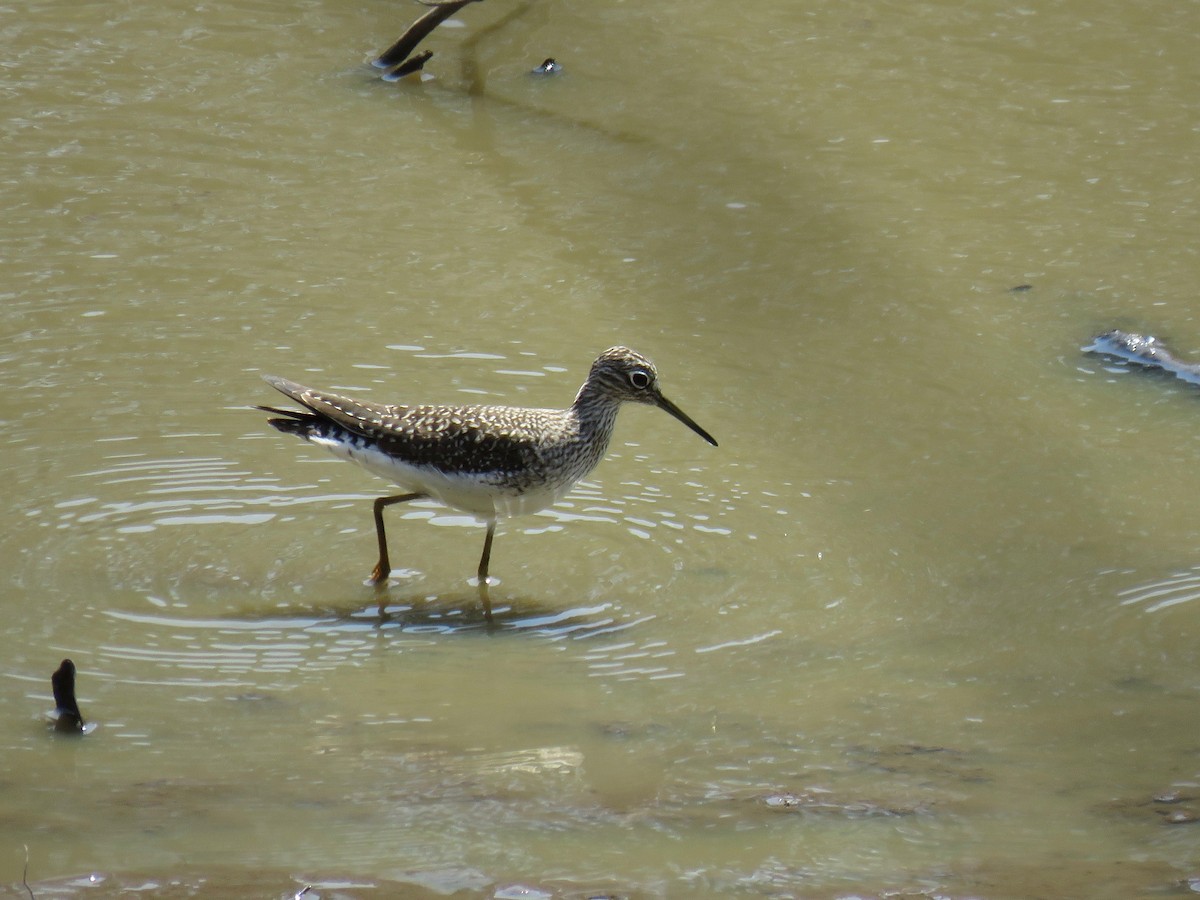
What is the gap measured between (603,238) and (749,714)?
459cm

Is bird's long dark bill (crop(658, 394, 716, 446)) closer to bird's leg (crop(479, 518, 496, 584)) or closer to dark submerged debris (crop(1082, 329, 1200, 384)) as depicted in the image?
bird's leg (crop(479, 518, 496, 584))

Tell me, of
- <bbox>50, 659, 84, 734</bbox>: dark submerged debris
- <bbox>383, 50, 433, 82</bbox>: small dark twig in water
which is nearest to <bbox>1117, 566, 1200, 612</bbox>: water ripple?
<bbox>50, 659, 84, 734</bbox>: dark submerged debris

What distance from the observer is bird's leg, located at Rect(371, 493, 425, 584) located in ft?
22.2

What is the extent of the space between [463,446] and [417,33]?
558 centimetres

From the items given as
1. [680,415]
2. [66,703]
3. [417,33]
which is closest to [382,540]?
[680,415]

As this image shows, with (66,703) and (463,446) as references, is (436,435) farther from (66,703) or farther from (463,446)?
(66,703)

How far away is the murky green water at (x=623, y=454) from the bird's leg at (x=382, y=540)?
0.11m

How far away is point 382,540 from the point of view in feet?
22.4

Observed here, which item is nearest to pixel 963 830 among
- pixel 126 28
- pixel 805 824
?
pixel 805 824

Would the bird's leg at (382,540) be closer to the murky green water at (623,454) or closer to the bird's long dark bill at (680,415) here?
the murky green water at (623,454)

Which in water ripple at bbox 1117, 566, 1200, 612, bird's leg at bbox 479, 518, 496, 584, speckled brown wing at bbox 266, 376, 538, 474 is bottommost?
bird's leg at bbox 479, 518, 496, 584

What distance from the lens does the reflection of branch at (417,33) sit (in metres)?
11.6

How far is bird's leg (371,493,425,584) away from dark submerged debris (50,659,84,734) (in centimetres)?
163

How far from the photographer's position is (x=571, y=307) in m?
8.98
